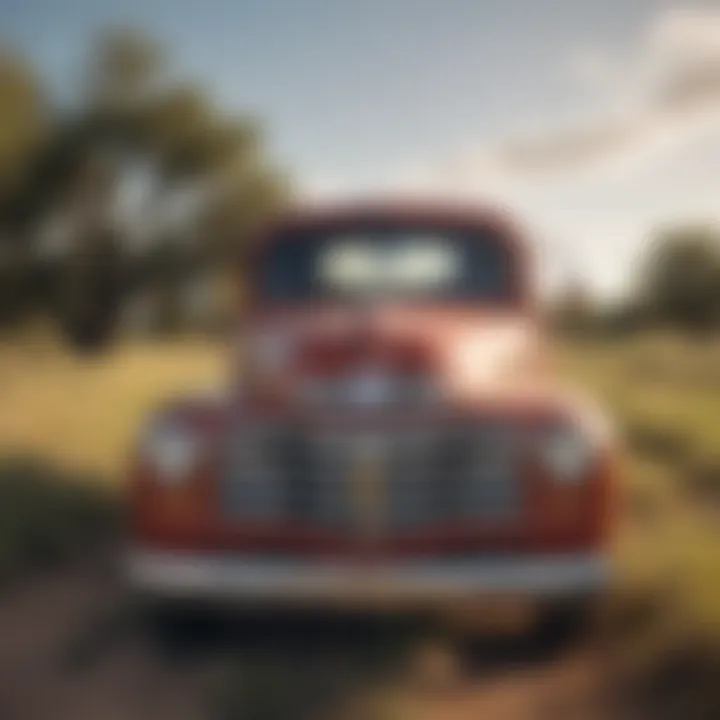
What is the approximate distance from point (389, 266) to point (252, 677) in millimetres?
1056

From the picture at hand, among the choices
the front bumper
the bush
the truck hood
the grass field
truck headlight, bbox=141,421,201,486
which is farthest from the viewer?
the bush

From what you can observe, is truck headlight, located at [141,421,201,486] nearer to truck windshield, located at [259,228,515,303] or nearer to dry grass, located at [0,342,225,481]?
dry grass, located at [0,342,225,481]

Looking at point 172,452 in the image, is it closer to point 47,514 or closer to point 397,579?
point 397,579

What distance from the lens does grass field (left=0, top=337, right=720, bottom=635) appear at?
110 inches

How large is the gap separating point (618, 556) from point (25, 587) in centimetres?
168

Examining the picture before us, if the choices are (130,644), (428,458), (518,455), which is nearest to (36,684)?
(130,644)

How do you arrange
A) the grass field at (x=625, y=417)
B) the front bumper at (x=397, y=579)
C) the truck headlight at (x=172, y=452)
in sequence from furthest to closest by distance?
the grass field at (x=625, y=417) < the truck headlight at (x=172, y=452) < the front bumper at (x=397, y=579)

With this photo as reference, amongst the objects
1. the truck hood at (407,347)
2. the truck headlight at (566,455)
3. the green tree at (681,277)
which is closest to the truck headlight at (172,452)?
the truck hood at (407,347)

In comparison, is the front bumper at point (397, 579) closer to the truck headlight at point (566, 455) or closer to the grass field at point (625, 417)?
the truck headlight at point (566, 455)

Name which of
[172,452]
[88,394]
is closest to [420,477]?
[172,452]

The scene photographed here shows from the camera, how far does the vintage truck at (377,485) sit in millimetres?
2434

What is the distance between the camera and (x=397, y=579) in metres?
2.41

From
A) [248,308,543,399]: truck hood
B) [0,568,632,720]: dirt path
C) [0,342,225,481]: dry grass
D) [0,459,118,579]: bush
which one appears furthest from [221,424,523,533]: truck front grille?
[0,459,118,579]: bush

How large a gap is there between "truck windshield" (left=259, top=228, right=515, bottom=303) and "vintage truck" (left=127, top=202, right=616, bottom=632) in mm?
137
